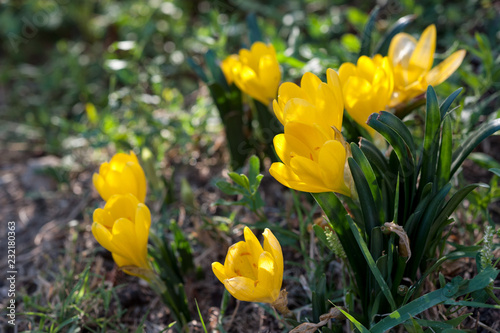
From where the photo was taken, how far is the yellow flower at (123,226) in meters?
1.08

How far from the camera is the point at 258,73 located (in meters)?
1.42

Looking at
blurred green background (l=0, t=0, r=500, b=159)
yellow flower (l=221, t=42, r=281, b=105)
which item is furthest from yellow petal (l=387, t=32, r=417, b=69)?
yellow flower (l=221, t=42, r=281, b=105)

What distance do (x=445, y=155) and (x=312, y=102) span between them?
32 centimetres

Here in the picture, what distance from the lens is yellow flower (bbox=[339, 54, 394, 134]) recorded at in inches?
42.7

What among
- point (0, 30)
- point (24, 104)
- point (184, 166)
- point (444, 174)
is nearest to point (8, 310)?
point (184, 166)

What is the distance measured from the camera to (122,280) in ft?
5.09

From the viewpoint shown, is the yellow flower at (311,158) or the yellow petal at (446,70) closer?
the yellow flower at (311,158)

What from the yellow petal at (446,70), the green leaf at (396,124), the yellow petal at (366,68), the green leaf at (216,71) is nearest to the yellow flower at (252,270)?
the green leaf at (396,124)

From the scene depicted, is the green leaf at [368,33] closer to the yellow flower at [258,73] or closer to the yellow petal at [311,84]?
the yellow flower at [258,73]

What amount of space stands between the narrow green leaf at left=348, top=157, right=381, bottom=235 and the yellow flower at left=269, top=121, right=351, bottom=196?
0.08 ft

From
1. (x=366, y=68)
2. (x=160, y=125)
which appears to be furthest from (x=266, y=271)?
(x=160, y=125)

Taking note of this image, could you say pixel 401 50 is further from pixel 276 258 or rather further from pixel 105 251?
pixel 105 251

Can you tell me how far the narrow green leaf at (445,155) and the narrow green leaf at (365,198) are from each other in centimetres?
17

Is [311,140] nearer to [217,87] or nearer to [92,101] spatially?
[217,87]
